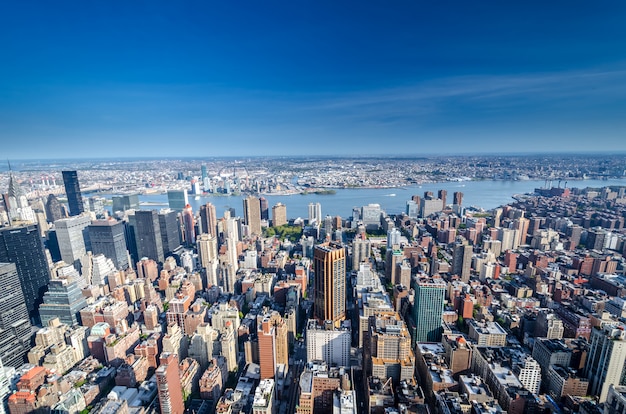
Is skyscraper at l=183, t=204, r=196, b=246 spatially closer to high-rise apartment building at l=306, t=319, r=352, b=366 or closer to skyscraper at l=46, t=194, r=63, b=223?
skyscraper at l=46, t=194, r=63, b=223

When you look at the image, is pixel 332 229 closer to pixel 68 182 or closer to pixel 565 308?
pixel 565 308

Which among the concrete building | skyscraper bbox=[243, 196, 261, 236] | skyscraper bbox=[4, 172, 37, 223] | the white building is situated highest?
skyscraper bbox=[4, 172, 37, 223]

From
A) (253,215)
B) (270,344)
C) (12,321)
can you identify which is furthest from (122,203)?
(270,344)

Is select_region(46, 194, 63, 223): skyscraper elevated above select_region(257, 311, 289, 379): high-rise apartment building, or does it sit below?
above

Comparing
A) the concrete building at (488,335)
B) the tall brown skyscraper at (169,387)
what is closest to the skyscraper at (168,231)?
the tall brown skyscraper at (169,387)

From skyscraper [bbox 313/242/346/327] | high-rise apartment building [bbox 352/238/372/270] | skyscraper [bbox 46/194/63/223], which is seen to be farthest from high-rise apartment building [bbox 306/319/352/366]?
skyscraper [bbox 46/194/63/223]

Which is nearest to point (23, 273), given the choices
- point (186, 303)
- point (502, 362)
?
point (186, 303)

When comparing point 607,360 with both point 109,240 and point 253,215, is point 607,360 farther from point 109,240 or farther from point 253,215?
point 109,240
